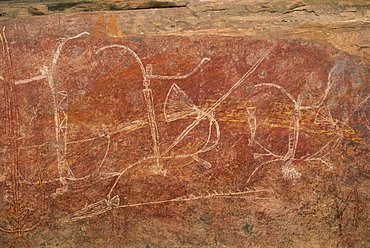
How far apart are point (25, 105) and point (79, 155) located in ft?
1.99

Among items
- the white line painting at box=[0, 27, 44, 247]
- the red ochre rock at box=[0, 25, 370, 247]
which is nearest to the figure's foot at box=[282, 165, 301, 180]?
the red ochre rock at box=[0, 25, 370, 247]

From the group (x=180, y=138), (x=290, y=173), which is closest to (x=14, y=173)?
(x=180, y=138)

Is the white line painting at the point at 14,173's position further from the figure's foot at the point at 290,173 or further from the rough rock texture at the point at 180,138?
the figure's foot at the point at 290,173

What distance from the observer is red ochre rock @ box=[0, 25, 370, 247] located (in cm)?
269

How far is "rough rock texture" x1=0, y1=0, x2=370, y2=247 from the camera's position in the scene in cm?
269

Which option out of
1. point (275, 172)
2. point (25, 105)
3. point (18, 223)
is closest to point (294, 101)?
point (275, 172)

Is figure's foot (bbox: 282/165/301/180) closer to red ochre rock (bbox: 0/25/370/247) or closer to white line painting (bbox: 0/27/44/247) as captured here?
red ochre rock (bbox: 0/25/370/247)

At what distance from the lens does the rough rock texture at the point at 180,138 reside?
2689 mm

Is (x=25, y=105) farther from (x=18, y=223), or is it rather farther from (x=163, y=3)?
(x=163, y=3)

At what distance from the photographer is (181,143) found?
9.12 ft

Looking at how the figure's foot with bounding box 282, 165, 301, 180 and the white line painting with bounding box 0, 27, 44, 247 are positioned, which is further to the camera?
the figure's foot with bounding box 282, 165, 301, 180

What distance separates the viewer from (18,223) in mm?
2686

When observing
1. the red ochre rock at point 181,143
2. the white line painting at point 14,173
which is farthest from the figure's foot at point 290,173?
the white line painting at point 14,173

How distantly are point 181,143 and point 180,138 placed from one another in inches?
1.7
